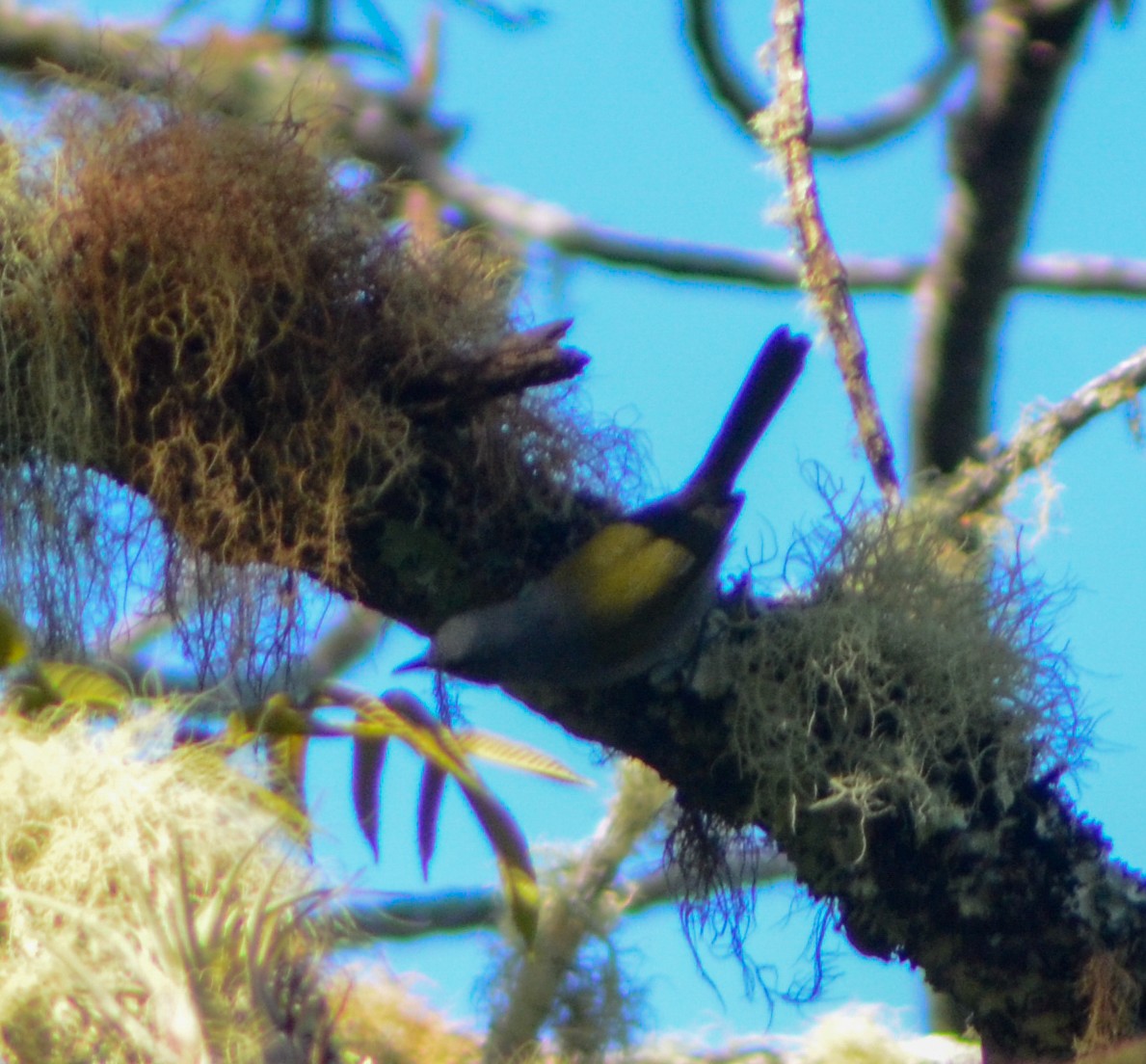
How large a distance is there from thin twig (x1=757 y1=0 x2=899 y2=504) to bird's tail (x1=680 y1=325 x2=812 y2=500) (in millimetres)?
343

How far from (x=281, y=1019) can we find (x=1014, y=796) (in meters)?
1.17

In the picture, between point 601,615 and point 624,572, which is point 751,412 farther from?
point 601,615

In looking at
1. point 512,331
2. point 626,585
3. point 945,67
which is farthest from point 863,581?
point 945,67

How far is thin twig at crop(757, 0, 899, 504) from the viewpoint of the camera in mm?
2297

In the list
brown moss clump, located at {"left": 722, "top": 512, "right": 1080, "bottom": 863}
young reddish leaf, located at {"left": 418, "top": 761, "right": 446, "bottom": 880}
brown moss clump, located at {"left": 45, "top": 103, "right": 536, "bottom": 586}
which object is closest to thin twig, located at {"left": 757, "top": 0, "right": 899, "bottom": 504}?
brown moss clump, located at {"left": 722, "top": 512, "right": 1080, "bottom": 863}

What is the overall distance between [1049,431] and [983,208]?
487 millimetres

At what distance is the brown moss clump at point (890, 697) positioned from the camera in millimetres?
1983

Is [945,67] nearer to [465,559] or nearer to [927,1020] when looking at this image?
[465,559]

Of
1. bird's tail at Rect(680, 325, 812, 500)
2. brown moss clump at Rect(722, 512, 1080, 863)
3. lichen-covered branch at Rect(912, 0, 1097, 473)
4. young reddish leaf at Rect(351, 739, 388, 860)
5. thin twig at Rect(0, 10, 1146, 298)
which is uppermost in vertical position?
thin twig at Rect(0, 10, 1146, 298)

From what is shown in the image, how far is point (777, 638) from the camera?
6.84ft

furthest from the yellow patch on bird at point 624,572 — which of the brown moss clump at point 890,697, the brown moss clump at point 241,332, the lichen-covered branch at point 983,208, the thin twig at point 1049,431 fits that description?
the lichen-covered branch at point 983,208

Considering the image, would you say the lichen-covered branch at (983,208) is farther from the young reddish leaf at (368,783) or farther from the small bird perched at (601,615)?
the young reddish leaf at (368,783)

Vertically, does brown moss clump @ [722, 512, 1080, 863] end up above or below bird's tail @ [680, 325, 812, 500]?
below

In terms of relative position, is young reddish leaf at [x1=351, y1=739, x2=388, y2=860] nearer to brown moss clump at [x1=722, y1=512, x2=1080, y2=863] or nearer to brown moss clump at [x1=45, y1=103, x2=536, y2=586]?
brown moss clump at [x1=45, y1=103, x2=536, y2=586]
